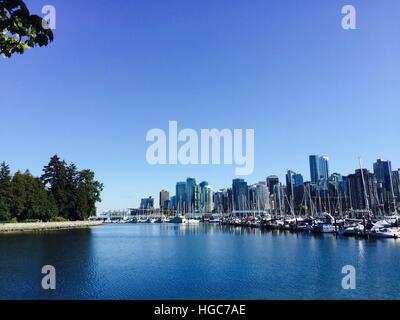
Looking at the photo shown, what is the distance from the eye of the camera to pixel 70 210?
421ft

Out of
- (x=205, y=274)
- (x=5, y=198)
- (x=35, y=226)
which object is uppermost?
(x=5, y=198)

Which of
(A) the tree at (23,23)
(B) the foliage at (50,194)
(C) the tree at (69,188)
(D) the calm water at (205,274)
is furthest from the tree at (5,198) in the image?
(A) the tree at (23,23)

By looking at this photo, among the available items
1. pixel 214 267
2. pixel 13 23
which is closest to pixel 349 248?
pixel 214 267

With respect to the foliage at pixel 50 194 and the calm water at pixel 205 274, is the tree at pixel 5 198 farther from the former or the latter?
the calm water at pixel 205 274

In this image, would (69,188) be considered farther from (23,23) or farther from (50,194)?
(23,23)

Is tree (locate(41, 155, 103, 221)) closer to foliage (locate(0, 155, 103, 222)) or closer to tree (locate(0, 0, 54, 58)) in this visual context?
foliage (locate(0, 155, 103, 222))

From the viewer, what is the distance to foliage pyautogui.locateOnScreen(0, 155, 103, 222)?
99125 millimetres

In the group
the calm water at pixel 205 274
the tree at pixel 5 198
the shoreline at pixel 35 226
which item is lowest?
the calm water at pixel 205 274

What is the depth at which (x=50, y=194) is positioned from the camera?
117500 mm

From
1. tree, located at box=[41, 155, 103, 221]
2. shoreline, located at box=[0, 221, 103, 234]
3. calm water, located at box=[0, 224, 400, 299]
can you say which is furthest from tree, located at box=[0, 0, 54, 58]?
tree, located at box=[41, 155, 103, 221]

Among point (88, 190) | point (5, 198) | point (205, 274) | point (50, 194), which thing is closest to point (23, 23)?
point (205, 274)

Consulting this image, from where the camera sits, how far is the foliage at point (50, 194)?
99.1m

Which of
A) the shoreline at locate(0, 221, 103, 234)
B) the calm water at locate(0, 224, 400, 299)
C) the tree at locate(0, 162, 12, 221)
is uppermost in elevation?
the tree at locate(0, 162, 12, 221)

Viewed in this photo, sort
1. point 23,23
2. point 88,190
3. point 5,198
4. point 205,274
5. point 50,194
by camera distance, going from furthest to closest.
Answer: point 88,190 < point 50,194 < point 5,198 < point 205,274 < point 23,23
